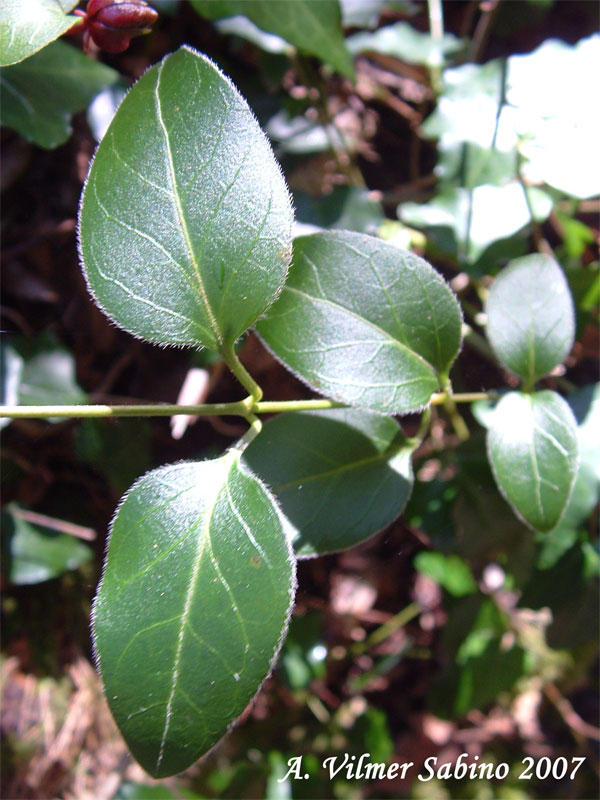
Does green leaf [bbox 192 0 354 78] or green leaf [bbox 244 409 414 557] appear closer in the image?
green leaf [bbox 244 409 414 557]

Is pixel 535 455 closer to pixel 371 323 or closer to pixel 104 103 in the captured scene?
pixel 371 323

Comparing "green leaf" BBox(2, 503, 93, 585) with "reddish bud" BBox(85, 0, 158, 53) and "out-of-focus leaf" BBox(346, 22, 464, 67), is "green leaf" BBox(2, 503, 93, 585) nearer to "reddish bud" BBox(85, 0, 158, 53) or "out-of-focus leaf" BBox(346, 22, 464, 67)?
"reddish bud" BBox(85, 0, 158, 53)

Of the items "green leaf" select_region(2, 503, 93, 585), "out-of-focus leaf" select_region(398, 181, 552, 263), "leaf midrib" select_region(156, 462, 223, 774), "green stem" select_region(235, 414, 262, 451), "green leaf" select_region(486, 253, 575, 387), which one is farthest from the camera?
"green leaf" select_region(2, 503, 93, 585)

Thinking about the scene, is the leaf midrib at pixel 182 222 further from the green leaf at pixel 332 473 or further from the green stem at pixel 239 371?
the green leaf at pixel 332 473

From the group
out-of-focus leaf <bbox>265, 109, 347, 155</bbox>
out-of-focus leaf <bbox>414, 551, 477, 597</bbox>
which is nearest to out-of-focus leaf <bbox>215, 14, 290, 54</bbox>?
out-of-focus leaf <bbox>265, 109, 347, 155</bbox>

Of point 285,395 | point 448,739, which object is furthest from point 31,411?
point 448,739

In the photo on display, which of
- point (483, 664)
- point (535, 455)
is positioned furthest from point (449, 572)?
point (535, 455)

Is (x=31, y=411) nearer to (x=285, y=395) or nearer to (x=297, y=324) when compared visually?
(x=297, y=324)
